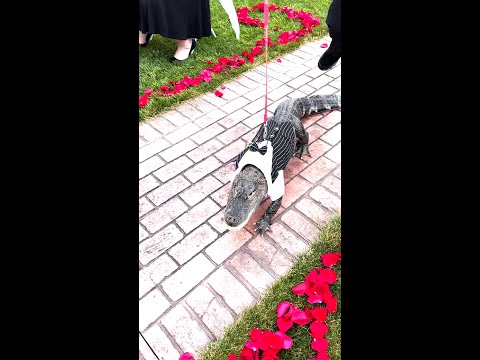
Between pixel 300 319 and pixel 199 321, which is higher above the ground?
pixel 300 319

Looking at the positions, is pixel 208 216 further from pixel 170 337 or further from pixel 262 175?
pixel 170 337

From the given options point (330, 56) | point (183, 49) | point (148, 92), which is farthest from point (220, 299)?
point (183, 49)

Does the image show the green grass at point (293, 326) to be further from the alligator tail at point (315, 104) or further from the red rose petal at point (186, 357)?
the alligator tail at point (315, 104)

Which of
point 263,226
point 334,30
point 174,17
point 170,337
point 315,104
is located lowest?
point 170,337

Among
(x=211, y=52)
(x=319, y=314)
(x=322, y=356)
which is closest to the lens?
(x=322, y=356)

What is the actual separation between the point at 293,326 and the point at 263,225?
2.76 feet

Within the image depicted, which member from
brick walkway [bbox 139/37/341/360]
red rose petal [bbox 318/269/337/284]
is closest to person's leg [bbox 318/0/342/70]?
brick walkway [bbox 139/37/341/360]

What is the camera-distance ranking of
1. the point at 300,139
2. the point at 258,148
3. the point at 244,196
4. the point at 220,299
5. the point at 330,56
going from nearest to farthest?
the point at 220,299 < the point at 244,196 < the point at 258,148 < the point at 300,139 < the point at 330,56

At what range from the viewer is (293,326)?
7.52 ft
